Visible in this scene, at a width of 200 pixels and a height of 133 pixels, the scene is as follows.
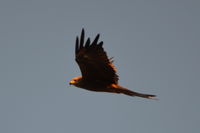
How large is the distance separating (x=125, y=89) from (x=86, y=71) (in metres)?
1.08

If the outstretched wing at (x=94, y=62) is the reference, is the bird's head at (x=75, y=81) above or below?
below

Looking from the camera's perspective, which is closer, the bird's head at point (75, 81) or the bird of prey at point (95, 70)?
the bird of prey at point (95, 70)

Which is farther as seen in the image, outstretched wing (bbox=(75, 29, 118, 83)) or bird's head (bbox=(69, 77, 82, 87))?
bird's head (bbox=(69, 77, 82, 87))

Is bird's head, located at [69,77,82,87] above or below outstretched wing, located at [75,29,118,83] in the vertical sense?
below

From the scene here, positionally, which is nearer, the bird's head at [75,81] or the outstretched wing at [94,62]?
the outstretched wing at [94,62]

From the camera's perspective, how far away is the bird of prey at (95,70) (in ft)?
23.6

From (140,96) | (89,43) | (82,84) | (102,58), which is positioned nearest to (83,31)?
(89,43)

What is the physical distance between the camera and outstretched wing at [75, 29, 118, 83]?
7.16 m

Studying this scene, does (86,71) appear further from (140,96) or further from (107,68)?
(140,96)

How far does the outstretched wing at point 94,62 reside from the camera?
7.16 metres

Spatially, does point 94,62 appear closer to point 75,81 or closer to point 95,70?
point 95,70

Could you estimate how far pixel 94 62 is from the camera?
735cm

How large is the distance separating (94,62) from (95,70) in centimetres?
24

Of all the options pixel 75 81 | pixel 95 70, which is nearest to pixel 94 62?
pixel 95 70
